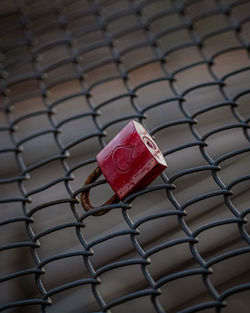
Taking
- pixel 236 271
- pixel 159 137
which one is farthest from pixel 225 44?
pixel 236 271

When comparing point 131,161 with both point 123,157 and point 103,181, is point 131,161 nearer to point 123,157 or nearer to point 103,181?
point 123,157

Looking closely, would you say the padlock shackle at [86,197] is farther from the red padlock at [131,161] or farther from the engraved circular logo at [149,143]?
the engraved circular logo at [149,143]

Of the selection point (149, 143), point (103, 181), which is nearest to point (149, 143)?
point (149, 143)

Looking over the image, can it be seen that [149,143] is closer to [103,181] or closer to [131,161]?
[131,161]

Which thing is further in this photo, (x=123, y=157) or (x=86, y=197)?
(x=86, y=197)

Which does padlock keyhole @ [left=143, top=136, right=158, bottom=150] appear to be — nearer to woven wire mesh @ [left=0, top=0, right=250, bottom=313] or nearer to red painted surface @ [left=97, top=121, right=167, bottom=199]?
red painted surface @ [left=97, top=121, right=167, bottom=199]

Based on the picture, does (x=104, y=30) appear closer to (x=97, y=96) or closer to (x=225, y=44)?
(x=97, y=96)
